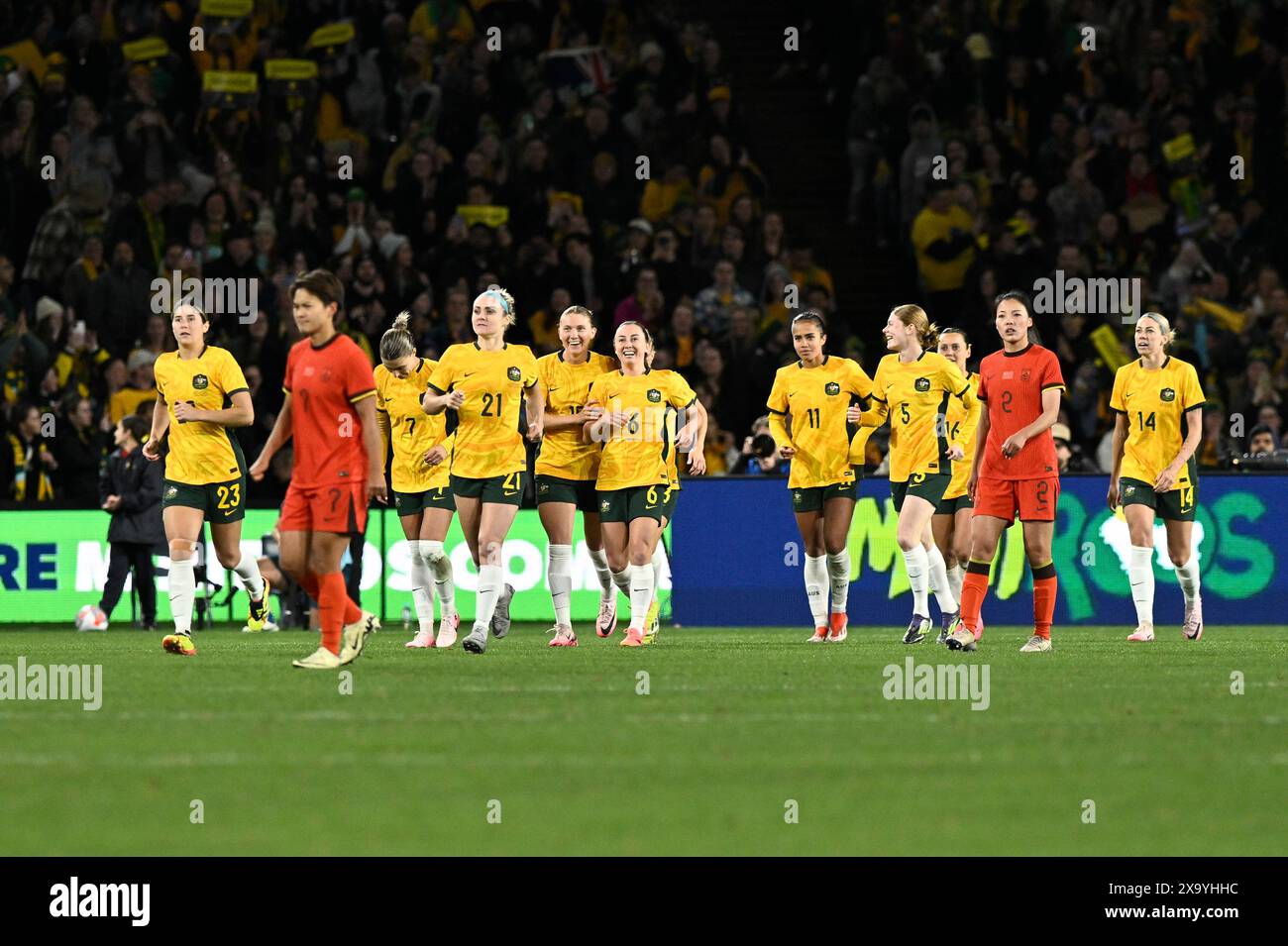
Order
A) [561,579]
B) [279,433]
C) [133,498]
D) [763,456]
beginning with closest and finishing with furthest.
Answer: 1. [279,433]
2. [561,579]
3. [133,498]
4. [763,456]

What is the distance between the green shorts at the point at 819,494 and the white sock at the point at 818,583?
1.29ft

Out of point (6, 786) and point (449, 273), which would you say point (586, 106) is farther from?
point (6, 786)

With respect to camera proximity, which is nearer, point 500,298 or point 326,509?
point 326,509

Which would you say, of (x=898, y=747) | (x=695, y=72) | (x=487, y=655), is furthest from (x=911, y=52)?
(x=898, y=747)

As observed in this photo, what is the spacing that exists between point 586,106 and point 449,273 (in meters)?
3.34

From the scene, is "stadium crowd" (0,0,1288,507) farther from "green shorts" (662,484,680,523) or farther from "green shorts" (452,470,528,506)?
"green shorts" (452,470,528,506)

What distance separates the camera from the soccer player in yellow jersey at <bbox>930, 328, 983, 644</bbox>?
17.1 m

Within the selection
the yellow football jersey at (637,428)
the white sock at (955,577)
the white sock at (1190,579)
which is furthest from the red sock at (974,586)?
the white sock at (1190,579)

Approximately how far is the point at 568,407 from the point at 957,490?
317 cm

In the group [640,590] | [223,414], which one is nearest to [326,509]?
[223,414]

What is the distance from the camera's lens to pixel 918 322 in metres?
17.0

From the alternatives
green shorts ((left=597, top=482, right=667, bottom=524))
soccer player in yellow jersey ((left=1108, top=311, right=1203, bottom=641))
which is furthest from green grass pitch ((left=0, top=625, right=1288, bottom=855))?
soccer player in yellow jersey ((left=1108, top=311, right=1203, bottom=641))

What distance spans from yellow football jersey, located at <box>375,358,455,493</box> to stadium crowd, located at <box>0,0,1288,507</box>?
4747 mm

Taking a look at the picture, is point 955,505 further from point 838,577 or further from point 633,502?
point 633,502
